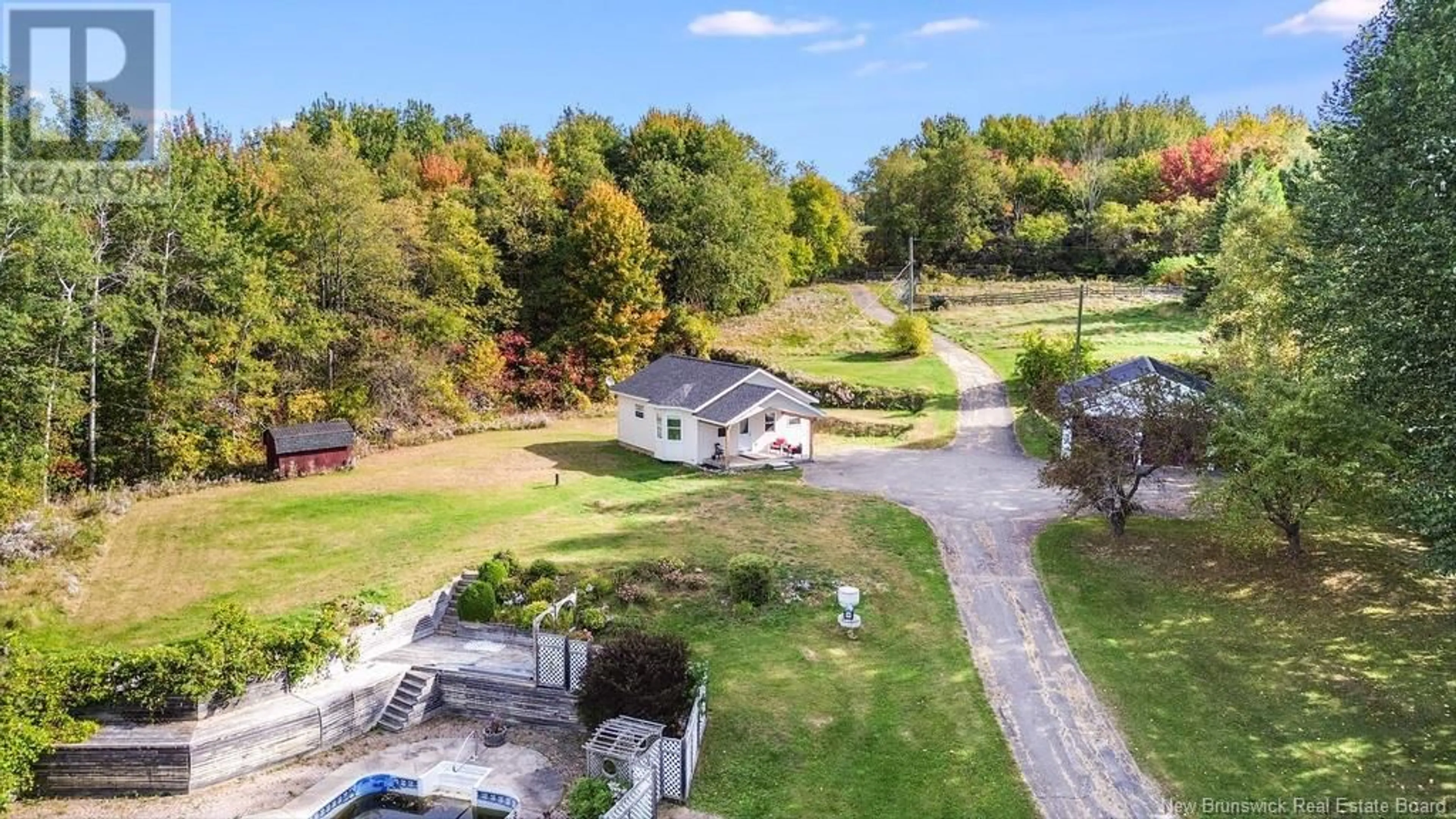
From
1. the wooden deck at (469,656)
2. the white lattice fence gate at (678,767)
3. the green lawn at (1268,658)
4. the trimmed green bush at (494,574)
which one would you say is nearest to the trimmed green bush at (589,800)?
the white lattice fence gate at (678,767)

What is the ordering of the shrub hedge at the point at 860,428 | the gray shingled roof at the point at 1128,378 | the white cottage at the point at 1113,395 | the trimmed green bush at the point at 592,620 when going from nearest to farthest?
the trimmed green bush at the point at 592,620 → the white cottage at the point at 1113,395 → the gray shingled roof at the point at 1128,378 → the shrub hedge at the point at 860,428

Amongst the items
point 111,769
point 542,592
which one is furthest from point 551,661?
point 111,769

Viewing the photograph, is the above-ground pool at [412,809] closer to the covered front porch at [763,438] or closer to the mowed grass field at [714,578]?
the mowed grass field at [714,578]

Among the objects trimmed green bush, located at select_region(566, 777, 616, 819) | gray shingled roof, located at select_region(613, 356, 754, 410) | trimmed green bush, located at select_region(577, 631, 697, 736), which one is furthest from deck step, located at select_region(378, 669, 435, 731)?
gray shingled roof, located at select_region(613, 356, 754, 410)

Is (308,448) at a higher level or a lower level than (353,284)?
lower

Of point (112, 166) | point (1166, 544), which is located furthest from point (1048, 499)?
point (112, 166)

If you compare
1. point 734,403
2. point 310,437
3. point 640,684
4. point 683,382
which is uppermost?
point 683,382

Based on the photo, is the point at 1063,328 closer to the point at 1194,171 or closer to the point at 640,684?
the point at 1194,171
